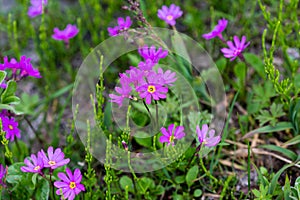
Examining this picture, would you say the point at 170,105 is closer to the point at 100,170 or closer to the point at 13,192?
the point at 100,170

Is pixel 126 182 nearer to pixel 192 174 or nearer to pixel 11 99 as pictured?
pixel 192 174

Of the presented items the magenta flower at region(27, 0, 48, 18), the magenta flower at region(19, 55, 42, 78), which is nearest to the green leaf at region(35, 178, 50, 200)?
the magenta flower at region(19, 55, 42, 78)

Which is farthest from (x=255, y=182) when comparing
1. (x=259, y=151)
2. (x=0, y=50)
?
(x=0, y=50)

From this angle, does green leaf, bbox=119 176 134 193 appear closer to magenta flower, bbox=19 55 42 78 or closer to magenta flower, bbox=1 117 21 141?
magenta flower, bbox=1 117 21 141

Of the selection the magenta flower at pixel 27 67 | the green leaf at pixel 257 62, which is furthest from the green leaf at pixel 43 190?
the green leaf at pixel 257 62

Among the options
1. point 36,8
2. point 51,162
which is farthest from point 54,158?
point 36,8
